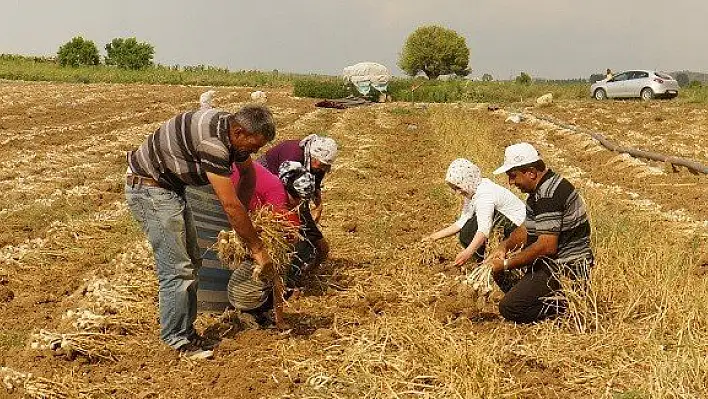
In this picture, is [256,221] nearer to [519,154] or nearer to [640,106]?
[519,154]

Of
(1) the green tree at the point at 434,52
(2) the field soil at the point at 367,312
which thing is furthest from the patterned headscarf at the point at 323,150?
(1) the green tree at the point at 434,52

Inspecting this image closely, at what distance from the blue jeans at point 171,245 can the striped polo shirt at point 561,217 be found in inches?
80.3

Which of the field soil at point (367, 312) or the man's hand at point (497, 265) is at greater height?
the man's hand at point (497, 265)

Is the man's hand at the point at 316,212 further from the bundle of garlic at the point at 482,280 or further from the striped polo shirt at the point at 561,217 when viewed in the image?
the striped polo shirt at the point at 561,217

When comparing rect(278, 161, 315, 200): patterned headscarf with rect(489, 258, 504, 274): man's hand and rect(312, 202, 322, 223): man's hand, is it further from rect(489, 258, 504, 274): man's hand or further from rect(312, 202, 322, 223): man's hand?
rect(489, 258, 504, 274): man's hand

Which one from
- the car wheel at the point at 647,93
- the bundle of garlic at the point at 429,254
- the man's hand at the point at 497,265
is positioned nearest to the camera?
the man's hand at the point at 497,265

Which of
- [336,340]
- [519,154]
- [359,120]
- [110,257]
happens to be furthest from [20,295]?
[359,120]

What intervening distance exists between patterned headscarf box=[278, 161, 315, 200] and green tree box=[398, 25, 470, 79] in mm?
61772

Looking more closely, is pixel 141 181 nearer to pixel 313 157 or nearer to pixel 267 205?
pixel 267 205

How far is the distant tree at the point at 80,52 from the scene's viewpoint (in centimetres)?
5184

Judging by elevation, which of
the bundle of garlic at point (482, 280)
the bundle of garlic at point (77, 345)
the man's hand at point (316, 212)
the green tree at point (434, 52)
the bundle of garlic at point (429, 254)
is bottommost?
the bundle of garlic at point (77, 345)

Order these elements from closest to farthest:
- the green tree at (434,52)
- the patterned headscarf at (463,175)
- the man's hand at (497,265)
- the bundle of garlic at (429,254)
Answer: the man's hand at (497,265) < the patterned headscarf at (463,175) < the bundle of garlic at (429,254) < the green tree at (434,52)

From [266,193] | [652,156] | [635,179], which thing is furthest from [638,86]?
[266,193]

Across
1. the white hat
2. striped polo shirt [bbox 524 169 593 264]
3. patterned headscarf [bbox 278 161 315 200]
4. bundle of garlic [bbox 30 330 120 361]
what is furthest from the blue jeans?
striped polo shirt [bbox 524 169 593 264]
